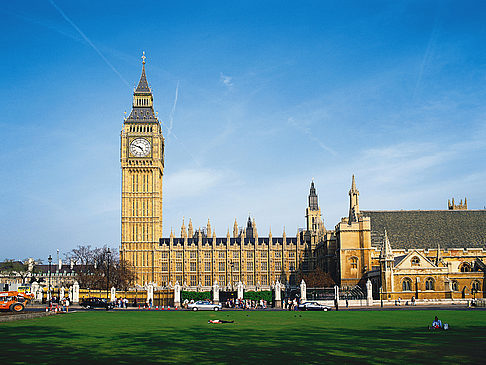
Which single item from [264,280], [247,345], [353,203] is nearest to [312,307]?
[247,345]

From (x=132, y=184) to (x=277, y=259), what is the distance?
3495 cm

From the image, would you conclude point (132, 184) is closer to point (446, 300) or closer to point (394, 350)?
point (446, 300)

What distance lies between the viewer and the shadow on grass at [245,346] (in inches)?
666

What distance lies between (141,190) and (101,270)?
995 inches

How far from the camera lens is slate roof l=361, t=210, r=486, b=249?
82.3m

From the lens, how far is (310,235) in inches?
5118

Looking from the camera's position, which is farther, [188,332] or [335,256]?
[335,256]

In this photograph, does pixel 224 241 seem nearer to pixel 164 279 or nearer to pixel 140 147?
pixel 164 279

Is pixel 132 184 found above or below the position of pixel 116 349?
above

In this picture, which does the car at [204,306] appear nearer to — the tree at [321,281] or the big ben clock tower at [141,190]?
the tree at [321,281]

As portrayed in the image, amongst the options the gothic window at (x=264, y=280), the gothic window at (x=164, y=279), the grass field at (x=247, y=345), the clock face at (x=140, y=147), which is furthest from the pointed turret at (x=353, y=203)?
the grass field at (x=247, y=345)

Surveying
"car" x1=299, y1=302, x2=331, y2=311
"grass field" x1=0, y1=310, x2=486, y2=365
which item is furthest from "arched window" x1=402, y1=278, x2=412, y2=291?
"grass field" x1=0, y1=310, x2=486, y2=365

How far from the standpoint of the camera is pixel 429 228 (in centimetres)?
8444

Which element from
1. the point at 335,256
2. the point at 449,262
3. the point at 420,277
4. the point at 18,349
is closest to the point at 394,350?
the point at 18,349
